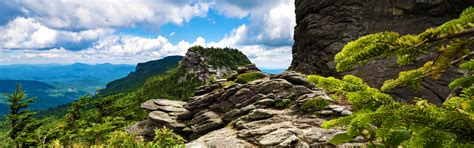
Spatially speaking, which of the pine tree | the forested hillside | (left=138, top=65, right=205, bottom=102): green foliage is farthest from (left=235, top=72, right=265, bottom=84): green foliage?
(left=138, top=65, right=205, bottom=102): green foliage

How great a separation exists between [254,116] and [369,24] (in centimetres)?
1204

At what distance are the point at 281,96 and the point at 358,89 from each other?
23.0 metres

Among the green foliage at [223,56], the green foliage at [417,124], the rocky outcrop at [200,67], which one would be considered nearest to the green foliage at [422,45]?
the green foliage at [417,124]

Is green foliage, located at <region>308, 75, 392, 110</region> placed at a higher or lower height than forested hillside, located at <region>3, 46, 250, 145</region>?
higher

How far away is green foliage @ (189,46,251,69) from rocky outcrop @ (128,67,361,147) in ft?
301

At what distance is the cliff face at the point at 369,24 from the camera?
23500 millimetres

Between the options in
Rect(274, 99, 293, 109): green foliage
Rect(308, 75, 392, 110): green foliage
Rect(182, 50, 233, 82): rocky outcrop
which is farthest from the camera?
Rect(182, 50, 233, 82): rocky outcrop

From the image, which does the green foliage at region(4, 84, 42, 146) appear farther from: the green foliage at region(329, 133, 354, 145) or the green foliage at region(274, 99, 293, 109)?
the green foliage at region(329, 133, 354, 145)

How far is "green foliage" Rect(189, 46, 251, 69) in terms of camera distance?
442 ft

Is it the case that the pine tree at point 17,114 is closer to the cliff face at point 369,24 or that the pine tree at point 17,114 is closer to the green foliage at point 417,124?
the cliff face at point 369,24

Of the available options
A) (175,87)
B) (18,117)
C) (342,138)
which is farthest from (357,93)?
(175,87)

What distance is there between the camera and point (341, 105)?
2377cm

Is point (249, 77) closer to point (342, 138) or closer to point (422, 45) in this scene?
point (342, 138)

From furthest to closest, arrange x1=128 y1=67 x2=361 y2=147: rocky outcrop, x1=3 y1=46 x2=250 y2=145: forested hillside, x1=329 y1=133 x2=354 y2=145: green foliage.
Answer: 1. x1=3 y1=46 x2=250 y2=145: forested hillside
2. x1=128 y1=67 x2=361 y2=147: rocky outcrop
3. x1=329 y1=133 x2=354 y2=145: green foliage
